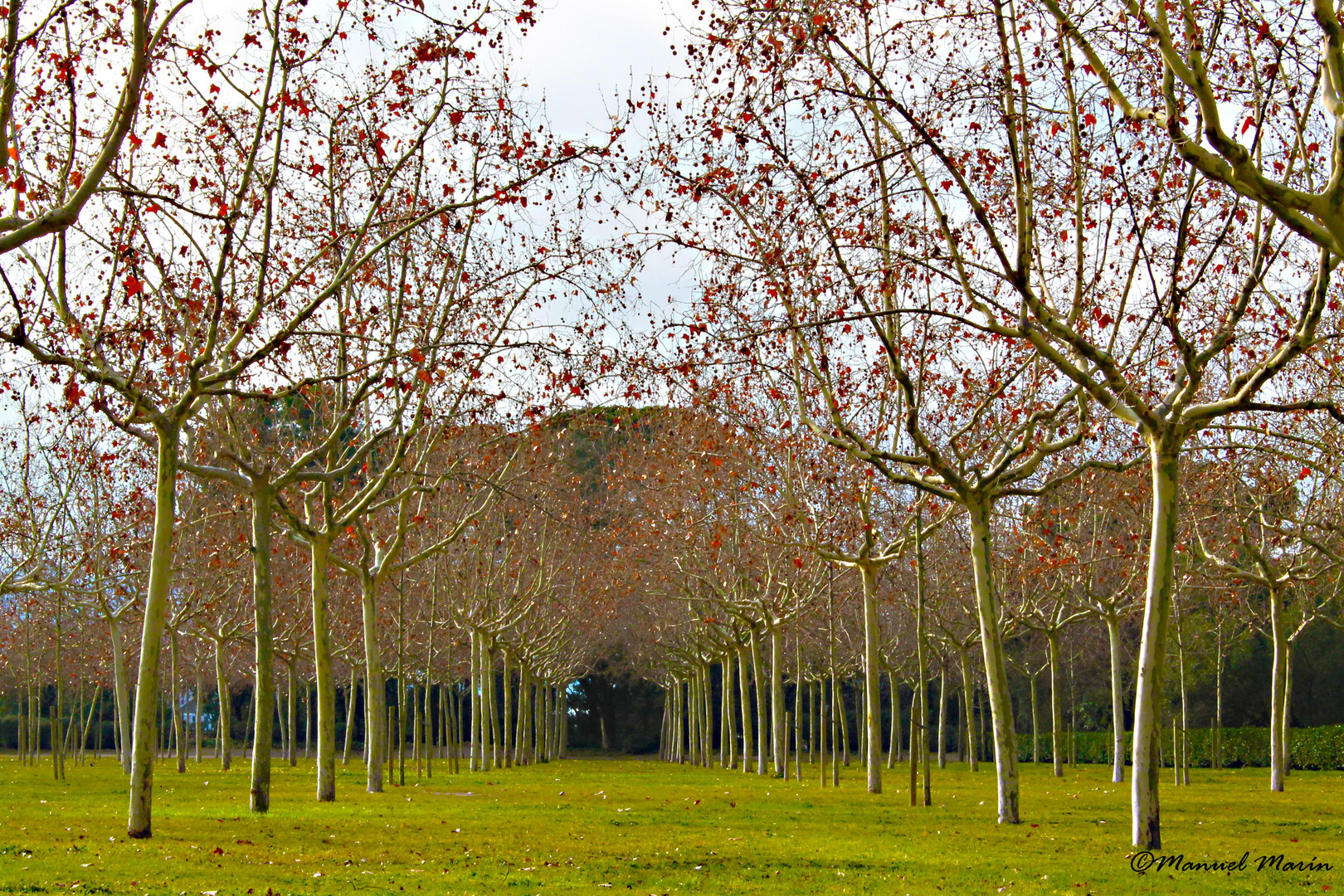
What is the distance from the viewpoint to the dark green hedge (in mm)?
36406

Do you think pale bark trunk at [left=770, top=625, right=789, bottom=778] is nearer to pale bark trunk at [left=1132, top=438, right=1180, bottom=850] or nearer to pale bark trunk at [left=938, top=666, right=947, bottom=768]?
pale bark trunk at [left=938, top=666, right=947, bottom=768]

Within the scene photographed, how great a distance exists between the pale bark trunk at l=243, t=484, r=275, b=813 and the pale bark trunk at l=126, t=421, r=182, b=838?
2.50 meters

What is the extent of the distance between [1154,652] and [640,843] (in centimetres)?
577

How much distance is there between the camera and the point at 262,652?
14.2 metres

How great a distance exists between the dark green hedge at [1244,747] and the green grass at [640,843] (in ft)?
57.7

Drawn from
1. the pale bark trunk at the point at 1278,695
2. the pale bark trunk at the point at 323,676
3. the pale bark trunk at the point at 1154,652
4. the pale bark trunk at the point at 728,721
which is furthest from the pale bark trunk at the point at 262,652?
the pale bark trunk at the point at 728,721

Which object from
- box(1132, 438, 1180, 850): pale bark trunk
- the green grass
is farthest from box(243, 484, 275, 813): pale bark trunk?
box(1132, 438, 1180, 850): pale bark trunk

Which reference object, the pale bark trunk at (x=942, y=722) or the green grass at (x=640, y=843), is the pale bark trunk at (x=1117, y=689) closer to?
the green grass at (x=640, y=843)

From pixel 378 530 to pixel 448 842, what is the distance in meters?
16.5

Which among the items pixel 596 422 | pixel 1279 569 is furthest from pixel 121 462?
pixel 1279 569

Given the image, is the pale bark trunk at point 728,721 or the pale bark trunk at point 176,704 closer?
the pale bark trunk at point 176,704

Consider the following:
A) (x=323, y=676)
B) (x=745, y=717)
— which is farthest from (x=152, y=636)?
(x=745, y=717)

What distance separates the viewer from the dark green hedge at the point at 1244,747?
36.4m

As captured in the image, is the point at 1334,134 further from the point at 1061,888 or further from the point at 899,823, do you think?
the point at 899,823
